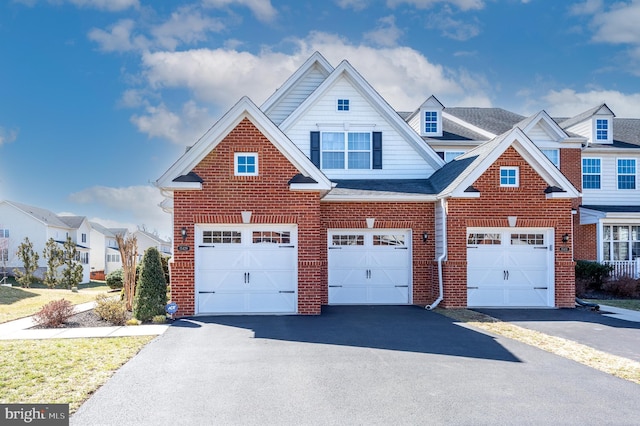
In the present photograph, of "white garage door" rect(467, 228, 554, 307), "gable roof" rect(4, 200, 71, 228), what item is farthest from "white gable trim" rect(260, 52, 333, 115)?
"gable roof" rect(4, 200, 71, 228)

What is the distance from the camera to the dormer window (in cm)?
2440

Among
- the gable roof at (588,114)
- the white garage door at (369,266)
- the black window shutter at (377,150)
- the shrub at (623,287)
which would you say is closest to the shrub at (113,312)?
the white garage door at (369,266)

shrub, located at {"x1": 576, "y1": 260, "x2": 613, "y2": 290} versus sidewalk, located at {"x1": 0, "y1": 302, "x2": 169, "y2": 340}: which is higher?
shrub, located at {"x1": 576, "y1": 260, "x2": 613, "y2": 290}

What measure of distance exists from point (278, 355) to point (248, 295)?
500 cm

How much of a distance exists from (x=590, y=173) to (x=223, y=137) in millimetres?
19696

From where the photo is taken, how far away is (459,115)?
26.4 m

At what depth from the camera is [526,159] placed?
14797 mm

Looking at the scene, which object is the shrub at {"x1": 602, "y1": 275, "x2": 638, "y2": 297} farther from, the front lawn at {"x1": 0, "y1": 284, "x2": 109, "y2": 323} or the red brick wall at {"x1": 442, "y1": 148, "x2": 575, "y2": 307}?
the front lawn at {"x1": 0, "y1": 284, "x2": 109, "y2": 323}

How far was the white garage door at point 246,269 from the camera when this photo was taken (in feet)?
43.3

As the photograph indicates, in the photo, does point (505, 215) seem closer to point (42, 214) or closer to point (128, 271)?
point (128, 271)

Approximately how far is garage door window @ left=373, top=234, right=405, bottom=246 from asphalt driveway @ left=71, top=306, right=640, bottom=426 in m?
5.27

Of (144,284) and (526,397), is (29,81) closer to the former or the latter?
(144,284)

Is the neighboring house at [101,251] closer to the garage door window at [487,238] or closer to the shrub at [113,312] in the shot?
the shrub at [113,312]

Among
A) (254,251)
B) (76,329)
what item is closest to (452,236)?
(254,251)
